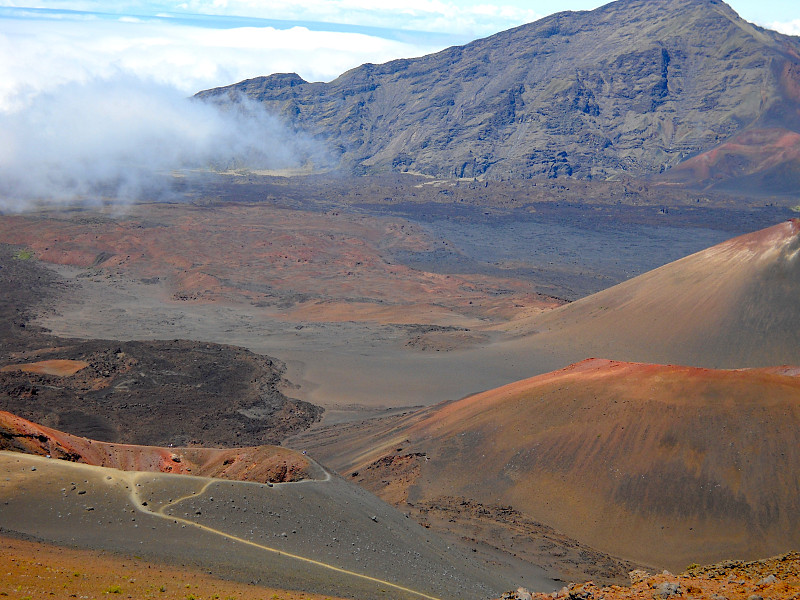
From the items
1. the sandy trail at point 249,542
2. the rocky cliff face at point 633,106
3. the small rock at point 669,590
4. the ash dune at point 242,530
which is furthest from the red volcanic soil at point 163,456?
the rocky cliff face at point 633,106

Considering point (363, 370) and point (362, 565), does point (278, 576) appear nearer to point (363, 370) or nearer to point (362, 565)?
point (362, 565)

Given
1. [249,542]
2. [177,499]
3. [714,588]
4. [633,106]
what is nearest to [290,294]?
[177,499]

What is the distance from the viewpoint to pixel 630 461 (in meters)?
26.7

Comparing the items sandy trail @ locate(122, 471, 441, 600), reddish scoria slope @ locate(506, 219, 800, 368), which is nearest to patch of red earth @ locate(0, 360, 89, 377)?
reddish scoria slope @ locate(506, 219, 800, 368)

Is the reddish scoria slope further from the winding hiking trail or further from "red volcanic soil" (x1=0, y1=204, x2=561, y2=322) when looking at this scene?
the winding hiking trail

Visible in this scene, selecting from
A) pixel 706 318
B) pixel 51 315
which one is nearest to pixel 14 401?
pixel 51 315

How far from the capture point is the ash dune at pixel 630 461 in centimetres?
2408

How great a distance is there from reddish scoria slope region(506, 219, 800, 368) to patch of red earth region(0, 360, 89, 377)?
2553 centimetres

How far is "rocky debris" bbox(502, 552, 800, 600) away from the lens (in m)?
12.8

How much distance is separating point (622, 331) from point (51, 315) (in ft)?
141

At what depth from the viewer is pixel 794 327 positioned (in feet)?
135

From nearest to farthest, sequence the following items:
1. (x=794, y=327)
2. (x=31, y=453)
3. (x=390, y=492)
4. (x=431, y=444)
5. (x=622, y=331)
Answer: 1. (x=31, y=453)
2. (x=390, y=492)
3. (x=431, y=444)
4. (x=794, y=327)
5. (x=622, y=331)

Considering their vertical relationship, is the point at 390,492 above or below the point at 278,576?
below

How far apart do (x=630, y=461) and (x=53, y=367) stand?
109 feet
